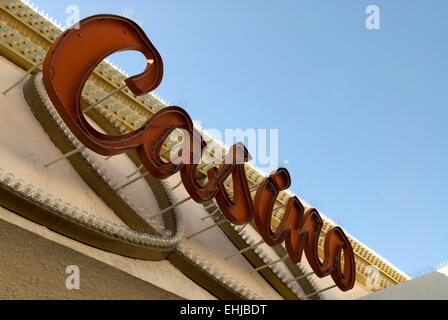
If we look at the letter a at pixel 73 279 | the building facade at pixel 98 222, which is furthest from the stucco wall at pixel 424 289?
the letter a at pixel 73 279

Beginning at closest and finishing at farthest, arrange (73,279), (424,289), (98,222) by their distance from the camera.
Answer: (73,279), (98,222), (424,289)

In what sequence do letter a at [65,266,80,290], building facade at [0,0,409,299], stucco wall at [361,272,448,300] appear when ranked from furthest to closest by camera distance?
stucco wall at [361,272,448,300] < letter a at [65,266,80,290] < building facade at [0,0,409,299]

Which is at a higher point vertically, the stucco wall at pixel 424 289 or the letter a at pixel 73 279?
the stucco wall at pixel 424 289

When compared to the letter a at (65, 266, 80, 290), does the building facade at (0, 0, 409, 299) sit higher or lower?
higher

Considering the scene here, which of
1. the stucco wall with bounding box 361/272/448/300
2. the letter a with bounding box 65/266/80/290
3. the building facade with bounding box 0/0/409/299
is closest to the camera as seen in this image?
the building facade with bounding box 0/0/409/299

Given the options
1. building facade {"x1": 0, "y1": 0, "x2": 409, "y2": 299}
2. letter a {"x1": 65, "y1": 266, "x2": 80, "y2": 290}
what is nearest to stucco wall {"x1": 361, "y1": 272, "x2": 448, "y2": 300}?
building facade {"x1": 0, "y1": 0, "x2": 409, "y2": 299}

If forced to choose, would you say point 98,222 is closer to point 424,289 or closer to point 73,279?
point 73,279

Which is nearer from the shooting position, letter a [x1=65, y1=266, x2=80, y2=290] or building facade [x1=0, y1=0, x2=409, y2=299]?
building facade [x1=0, y1=0, x2=409, y2=299]

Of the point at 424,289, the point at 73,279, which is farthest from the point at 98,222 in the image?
the point at 424,289

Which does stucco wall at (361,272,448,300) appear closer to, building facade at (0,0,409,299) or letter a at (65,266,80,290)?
building facade at (0,0,409,299)

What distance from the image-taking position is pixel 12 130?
A: 9000 mm

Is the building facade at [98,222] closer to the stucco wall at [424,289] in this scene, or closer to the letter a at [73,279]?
the letter a at [73,279]

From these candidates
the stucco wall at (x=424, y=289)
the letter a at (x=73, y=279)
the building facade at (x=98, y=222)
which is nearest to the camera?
the building facade at (x=98, y=222)

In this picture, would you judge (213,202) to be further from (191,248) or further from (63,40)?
(63,40)
